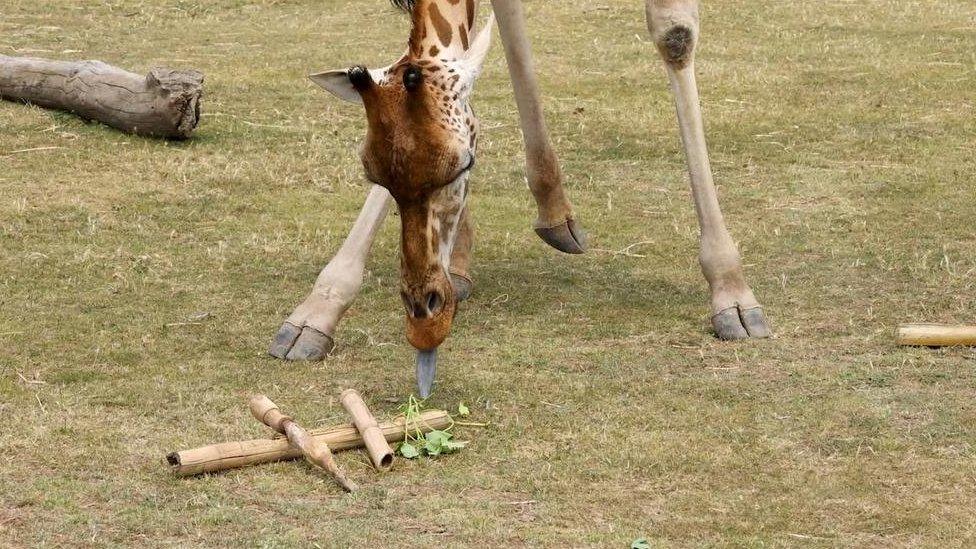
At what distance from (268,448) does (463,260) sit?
2.27m

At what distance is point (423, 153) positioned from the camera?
4.88 meters

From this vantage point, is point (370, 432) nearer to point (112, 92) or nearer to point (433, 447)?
point (433, 447)

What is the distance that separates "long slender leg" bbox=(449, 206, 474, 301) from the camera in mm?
6887

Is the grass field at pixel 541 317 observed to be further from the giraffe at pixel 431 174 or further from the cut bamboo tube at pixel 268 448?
the giraffe at pixel 431 174

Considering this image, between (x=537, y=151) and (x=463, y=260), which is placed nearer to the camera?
(x=463, y=260)

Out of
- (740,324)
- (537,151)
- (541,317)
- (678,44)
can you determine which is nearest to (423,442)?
(541,317)

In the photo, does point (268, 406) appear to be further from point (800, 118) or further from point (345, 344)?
point (800, 118)

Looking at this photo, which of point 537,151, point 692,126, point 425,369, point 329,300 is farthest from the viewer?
point 537,151

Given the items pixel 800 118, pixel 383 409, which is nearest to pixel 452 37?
pixel 383 409

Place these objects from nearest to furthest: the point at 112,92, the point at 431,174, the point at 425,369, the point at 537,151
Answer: the point at 431,174 < the point at 425,369 < the point at 537,151 < the point at 112,92

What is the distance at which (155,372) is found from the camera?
5805mm

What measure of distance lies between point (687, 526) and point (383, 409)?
1.37 meters

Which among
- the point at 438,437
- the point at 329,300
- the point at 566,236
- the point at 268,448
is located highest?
the point at 566,236

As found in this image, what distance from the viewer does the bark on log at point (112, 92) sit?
9.26 metres
